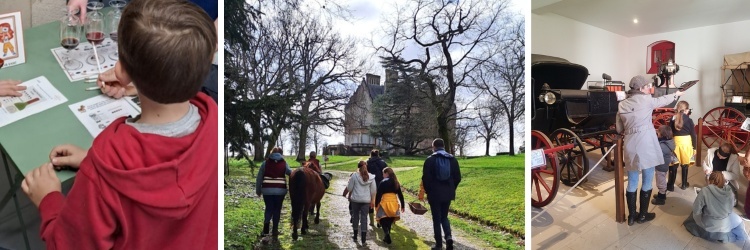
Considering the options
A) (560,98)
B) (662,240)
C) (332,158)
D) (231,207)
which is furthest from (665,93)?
(231,207)

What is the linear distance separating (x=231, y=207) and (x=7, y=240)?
95 cm

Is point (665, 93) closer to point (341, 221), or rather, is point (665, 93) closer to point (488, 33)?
point (488, 33)

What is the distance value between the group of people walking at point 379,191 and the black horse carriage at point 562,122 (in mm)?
426

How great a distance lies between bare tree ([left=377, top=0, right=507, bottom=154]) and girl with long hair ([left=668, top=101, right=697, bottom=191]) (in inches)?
31.7

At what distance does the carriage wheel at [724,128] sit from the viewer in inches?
64.2

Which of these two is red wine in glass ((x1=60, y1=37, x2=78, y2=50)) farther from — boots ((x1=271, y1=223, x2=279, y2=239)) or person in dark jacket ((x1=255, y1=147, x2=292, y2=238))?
boots ((x1=271, y1=223, x2=279, y2=239))

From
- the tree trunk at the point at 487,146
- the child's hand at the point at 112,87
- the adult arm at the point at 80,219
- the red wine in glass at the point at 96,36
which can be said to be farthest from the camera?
the tree trunk at the point at 487,146

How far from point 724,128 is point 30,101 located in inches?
103

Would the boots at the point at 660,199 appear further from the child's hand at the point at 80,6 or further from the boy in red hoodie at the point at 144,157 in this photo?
the child's hand at the point at 80,6

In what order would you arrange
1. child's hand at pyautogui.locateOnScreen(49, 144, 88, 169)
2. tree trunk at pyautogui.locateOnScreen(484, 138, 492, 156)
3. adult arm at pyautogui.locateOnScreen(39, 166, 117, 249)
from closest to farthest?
adult arm at pyautogui.locateOnScreen(39, 166, 117, 249)
child's hand at pyautogui.locateOnScreen(49, 144, 88, 169)
tree trunk at pyautogui.locateOnScreen(484, 138, 492, 156)

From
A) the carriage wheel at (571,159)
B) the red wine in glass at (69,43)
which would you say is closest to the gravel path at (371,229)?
the carriage wheel at (571,159)

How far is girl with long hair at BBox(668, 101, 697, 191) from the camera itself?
64.8 inches

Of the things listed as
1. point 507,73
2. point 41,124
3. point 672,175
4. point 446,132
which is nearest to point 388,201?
point 446,132

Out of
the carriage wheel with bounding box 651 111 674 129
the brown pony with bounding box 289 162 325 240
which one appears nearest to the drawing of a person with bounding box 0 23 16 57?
the brown pony with bounding box 289 162 325 240
